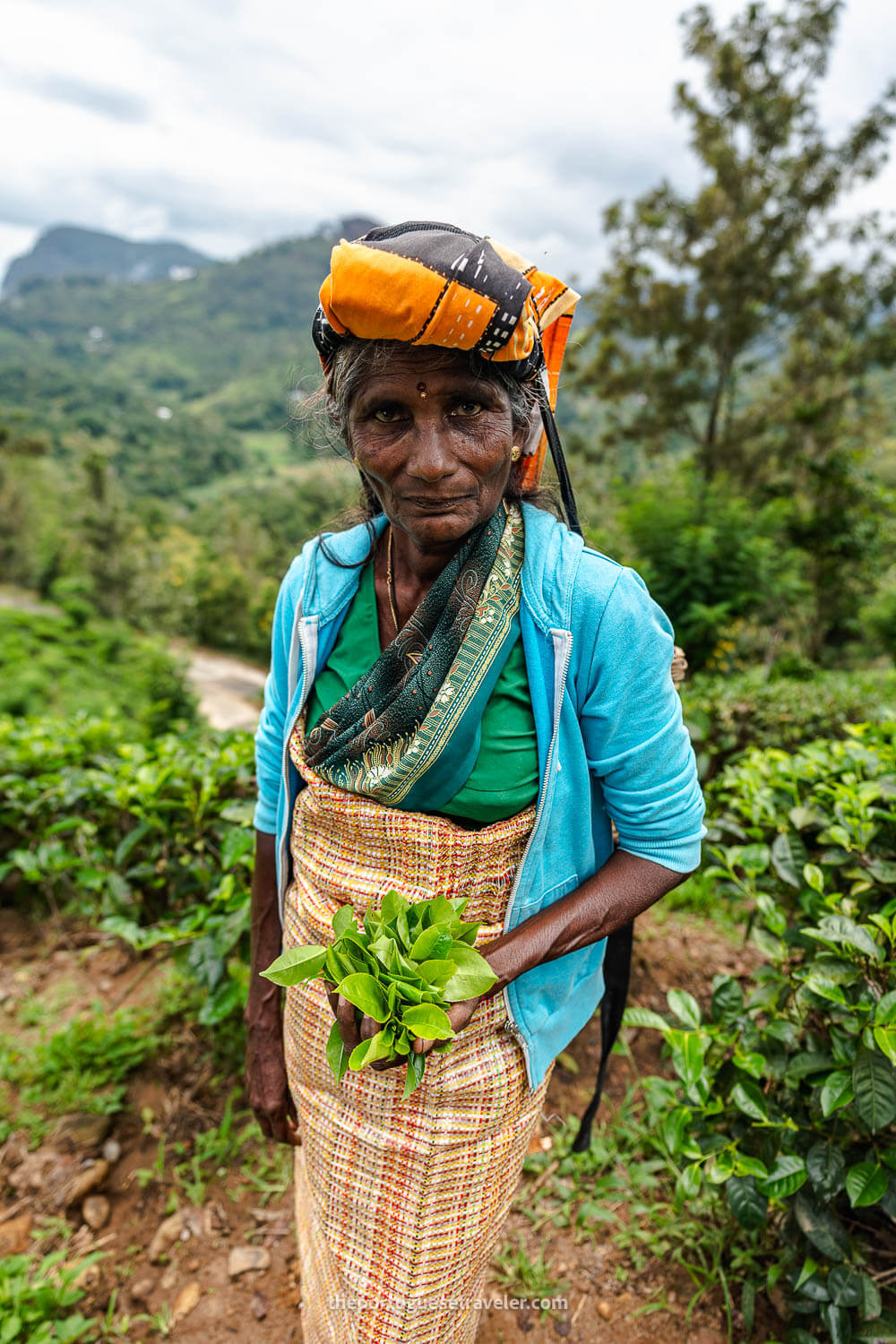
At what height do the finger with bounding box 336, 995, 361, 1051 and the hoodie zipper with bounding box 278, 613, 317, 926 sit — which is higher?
the hoodie zipper with bounding box 278, 613, 317, 926

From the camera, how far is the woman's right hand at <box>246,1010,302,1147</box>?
1562mm

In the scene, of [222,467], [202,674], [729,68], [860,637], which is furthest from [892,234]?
[222,467]

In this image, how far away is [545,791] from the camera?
1181 mm

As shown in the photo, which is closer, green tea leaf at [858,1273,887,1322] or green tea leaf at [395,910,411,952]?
green tea leaf at [395,910,411,952]

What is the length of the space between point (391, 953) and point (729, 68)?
54.2 feet

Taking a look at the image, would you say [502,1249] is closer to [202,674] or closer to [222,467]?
[202,674]

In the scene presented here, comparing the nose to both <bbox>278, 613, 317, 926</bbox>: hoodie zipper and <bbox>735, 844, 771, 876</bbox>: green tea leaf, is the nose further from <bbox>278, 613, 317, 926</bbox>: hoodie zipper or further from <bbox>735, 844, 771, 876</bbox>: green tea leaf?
<bbox>735, 844, 771, 876</bbox>: green tea leaf

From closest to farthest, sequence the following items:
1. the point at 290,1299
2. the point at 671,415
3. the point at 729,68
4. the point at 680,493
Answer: the point at 290,1299, the point at 680,493, the point at 729,68, the point at 671,415

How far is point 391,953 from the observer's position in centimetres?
102

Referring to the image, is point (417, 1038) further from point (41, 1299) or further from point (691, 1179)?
point (41, 1299)

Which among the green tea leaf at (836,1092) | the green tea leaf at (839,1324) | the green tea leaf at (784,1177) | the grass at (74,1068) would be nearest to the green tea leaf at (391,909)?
the green tea leaf at (836,1092)

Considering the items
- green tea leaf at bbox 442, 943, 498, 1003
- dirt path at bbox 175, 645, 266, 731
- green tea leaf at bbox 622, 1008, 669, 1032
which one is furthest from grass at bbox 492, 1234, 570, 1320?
dirt path at bbox 175, 645, 266, 731

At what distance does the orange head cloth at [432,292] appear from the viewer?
1.00 metres

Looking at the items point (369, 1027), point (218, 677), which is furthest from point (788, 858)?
point (218, 677)
